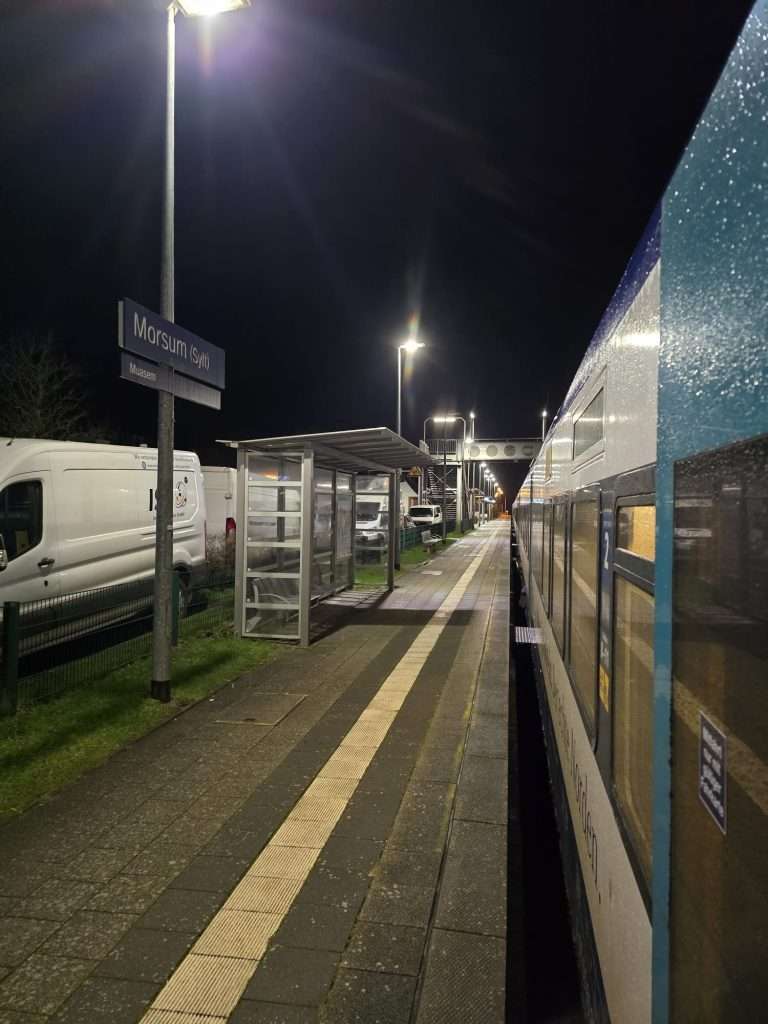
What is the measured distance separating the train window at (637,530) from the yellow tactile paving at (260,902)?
2324mm

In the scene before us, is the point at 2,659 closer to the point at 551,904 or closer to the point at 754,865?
the point at 551,904

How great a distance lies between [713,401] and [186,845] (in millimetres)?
3932

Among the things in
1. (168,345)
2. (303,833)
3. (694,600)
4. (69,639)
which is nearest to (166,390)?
(168,345)

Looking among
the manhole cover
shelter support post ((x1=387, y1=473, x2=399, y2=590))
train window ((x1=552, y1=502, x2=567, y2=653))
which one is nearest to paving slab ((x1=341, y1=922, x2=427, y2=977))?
train window ((x1=552, y1=502, x2=567, y2=653))

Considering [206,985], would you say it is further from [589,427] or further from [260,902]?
[589,427]

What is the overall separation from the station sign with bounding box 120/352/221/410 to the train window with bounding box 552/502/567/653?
358 cm

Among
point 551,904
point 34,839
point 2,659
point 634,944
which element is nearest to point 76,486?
point 2,659

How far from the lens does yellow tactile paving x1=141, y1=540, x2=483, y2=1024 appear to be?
9.27ft

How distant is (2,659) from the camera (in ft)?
20.3

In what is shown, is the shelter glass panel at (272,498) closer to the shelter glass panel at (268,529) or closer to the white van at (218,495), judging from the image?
the shelter glass panel at (268,529)

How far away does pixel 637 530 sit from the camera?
214 centimetres

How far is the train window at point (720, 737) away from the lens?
1056mm

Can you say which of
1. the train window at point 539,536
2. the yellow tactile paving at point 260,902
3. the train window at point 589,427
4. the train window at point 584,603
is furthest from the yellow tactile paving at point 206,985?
the train window at point 539,536

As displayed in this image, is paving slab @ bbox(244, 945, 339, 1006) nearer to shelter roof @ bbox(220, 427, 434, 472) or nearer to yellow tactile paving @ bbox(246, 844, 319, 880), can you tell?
yellow tactile paving @ bbox(246, 844, 319, 880)
